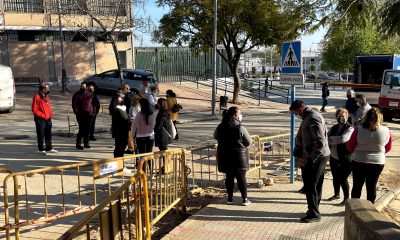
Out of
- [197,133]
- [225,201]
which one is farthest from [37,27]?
[225,201]

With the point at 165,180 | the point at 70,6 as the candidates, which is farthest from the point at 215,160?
the point at 70,6

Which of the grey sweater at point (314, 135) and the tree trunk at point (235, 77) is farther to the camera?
the tree trunk at point (235, 77)

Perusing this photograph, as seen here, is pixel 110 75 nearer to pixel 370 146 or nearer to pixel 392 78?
pixel 392 78

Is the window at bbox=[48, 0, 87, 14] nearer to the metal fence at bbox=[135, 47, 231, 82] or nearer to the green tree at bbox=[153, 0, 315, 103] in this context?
the green tree at bbox=[153, 0, 315, 103]

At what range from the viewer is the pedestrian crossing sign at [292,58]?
7.25 metres

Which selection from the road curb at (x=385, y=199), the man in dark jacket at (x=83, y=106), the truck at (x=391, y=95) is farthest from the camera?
the truck at (x=391, y=95)

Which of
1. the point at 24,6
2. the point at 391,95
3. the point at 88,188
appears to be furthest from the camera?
the point at 24,6

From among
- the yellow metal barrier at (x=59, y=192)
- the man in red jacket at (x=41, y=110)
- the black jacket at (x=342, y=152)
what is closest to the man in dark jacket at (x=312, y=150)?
the black jacket at (x=342, y=152)

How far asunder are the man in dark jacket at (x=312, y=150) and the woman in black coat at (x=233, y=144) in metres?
0.81

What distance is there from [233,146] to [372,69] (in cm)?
1863

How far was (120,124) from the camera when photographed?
8.92m

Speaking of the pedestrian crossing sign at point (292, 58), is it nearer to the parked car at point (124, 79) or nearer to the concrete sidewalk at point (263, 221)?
the concrete sidewalk at point (263, 221)

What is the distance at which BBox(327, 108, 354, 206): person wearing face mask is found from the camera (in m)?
6.63

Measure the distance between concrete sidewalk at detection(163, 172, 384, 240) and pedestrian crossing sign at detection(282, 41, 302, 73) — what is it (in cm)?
207
